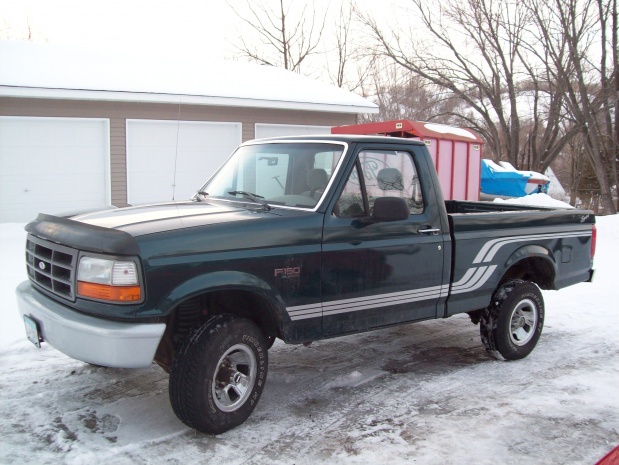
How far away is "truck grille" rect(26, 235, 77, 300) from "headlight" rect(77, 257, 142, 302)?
189mm

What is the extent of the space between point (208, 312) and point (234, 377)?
477 mm

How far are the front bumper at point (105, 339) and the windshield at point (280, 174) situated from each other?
4.96ft

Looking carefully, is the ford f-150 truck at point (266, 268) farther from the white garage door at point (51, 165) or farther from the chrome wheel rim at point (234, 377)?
the white garage door at point (51, 165)

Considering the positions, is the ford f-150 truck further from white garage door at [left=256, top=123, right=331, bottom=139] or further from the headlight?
white garage door at [left=256, top=123, right=331, bottom=139]

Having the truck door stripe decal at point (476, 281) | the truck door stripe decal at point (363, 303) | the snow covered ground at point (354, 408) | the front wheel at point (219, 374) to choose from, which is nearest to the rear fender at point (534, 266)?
the truck door stripe decal at point (476, 281)

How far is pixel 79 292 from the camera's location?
144 inches

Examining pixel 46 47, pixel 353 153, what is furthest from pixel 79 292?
pixel 46 47

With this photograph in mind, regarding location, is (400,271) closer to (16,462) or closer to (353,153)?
(353,153)

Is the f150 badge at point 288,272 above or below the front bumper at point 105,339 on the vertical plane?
above

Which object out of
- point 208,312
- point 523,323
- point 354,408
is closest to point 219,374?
point 208,312

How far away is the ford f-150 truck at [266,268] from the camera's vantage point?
358 cm

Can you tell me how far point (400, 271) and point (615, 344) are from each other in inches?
114

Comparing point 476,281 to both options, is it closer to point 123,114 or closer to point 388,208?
point 388,208

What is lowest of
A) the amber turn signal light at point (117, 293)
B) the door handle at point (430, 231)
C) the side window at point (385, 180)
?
the amber turn signal light at point (117, 293)
